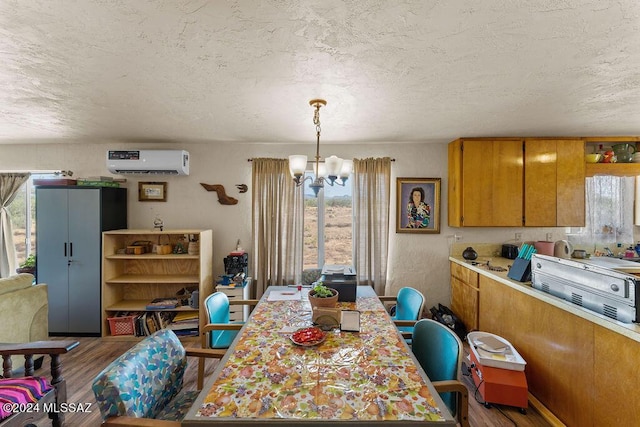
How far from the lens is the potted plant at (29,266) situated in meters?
3.43

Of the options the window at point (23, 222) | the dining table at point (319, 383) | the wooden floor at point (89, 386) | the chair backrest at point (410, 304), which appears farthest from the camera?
the window at point (23, 222)

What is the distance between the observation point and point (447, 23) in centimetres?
128

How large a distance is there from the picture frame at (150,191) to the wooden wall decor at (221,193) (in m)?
0.53

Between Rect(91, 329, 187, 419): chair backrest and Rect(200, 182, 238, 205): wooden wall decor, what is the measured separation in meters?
2.18

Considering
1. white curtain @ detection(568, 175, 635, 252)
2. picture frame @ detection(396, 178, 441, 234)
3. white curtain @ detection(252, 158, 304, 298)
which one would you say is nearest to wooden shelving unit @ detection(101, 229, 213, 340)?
white curtain @ detection(252, 158, 304, 298)

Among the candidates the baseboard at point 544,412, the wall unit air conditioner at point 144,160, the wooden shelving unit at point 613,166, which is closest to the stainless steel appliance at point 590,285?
the baseboard at point 544,412

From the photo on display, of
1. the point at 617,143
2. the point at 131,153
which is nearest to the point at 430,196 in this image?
the point at 617,143

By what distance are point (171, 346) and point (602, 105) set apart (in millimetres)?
3613

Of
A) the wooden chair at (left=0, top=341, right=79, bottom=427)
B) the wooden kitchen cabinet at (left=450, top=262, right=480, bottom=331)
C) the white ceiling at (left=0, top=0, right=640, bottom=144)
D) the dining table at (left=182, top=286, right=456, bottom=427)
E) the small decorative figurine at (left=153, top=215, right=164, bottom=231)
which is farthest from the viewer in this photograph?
the small decorative figurine at (left=153, top=215, right=164, bottom=231)

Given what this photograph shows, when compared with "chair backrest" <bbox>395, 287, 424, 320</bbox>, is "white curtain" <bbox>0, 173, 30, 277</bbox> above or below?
above

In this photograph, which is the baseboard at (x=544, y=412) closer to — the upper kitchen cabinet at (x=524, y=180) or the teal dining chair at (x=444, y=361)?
the teal dining chair at (x=444, y=361)

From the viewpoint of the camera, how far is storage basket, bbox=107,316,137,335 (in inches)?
123

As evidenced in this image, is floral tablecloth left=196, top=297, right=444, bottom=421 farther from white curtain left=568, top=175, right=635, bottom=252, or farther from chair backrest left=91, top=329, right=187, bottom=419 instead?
white curtain left=568, top=175, right=635, bottom=252

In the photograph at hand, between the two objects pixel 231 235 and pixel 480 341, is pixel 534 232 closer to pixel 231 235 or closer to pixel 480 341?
pixel 480 341
